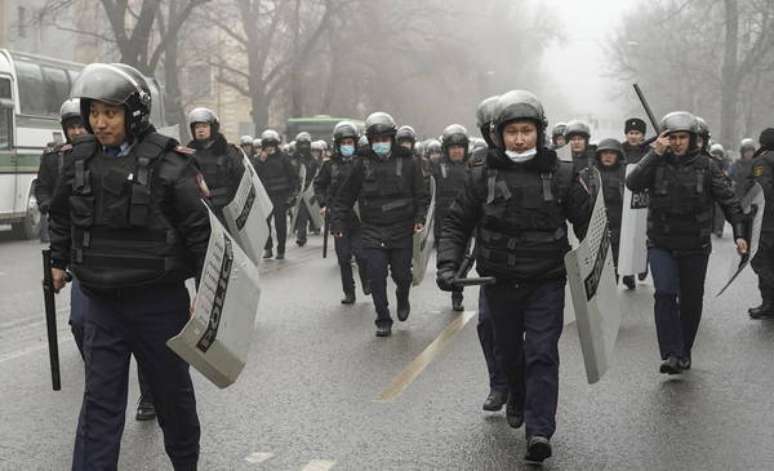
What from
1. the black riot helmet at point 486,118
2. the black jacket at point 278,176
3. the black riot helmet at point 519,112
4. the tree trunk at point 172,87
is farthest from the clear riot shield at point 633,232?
the tree trunk at point 172,87

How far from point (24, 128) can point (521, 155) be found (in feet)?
59.6

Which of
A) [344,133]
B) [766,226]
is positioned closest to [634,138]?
[766,226]

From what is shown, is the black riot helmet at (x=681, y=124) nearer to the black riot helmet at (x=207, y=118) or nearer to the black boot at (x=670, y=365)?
the black boot at (x=670, y=365)

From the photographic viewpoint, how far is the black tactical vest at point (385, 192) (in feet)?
32.7

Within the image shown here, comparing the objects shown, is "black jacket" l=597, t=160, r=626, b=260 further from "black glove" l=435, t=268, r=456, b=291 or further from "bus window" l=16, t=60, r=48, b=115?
"bus window" l=16, t=60, r=48, b=115

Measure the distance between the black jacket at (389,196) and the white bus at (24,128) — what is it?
1156 cm

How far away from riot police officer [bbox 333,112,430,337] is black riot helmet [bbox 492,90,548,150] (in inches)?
162

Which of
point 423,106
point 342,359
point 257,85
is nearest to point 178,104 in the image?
point 257,85

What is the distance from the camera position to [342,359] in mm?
8594

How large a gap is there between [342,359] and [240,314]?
3904 mm

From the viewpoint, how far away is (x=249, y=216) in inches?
287

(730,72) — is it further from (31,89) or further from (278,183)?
(278,183)

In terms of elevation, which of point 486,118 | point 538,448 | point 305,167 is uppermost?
point 486,118

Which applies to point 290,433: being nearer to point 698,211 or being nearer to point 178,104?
point 698,211
